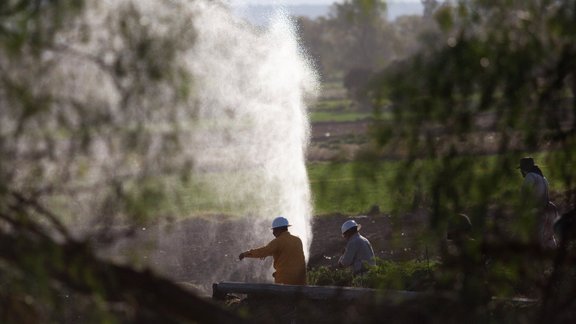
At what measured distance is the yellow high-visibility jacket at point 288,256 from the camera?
1227cm

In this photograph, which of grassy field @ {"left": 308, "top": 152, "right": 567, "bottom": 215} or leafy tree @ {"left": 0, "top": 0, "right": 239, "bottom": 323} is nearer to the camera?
leafy tree @ {"left": 0, "top": 0, "right": 239, "bottom": 323}

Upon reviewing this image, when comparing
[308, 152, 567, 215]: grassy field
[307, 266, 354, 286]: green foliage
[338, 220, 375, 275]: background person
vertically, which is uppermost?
[338, 220, 375, 275]: background person

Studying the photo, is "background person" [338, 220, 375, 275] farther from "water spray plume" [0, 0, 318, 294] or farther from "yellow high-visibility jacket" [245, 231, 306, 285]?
"water spray plume" [0, 0, 318, 294]

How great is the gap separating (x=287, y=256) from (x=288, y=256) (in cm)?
1

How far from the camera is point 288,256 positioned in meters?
12.3

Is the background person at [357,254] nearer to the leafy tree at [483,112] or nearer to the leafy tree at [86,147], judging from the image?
the leafy tree at [483,112]

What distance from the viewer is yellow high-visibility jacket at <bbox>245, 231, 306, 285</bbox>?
483 inches

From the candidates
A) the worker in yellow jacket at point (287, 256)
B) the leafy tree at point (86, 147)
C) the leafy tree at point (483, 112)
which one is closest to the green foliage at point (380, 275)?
the worker in yellow jacket at point (287, 256)

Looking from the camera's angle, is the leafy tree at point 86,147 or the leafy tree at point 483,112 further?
the leafy tree at point 483,112

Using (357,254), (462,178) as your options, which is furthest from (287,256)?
(462,178)

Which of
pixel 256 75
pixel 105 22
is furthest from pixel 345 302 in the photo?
pixel 256 75

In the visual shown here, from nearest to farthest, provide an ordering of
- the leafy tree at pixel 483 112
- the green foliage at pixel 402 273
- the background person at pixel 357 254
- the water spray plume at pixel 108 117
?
the water spray plume at pixel 108 117, the leafy tree at pixel 483 112, the green foliage at pixel 402 273, the background person at pixel 357 254

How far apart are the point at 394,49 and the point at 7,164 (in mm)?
114553

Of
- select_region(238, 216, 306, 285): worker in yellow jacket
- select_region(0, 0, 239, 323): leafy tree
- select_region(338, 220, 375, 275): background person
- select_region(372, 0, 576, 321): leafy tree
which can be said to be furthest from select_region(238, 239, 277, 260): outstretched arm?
select_region(0, 0, 239, 323): leafy tree
